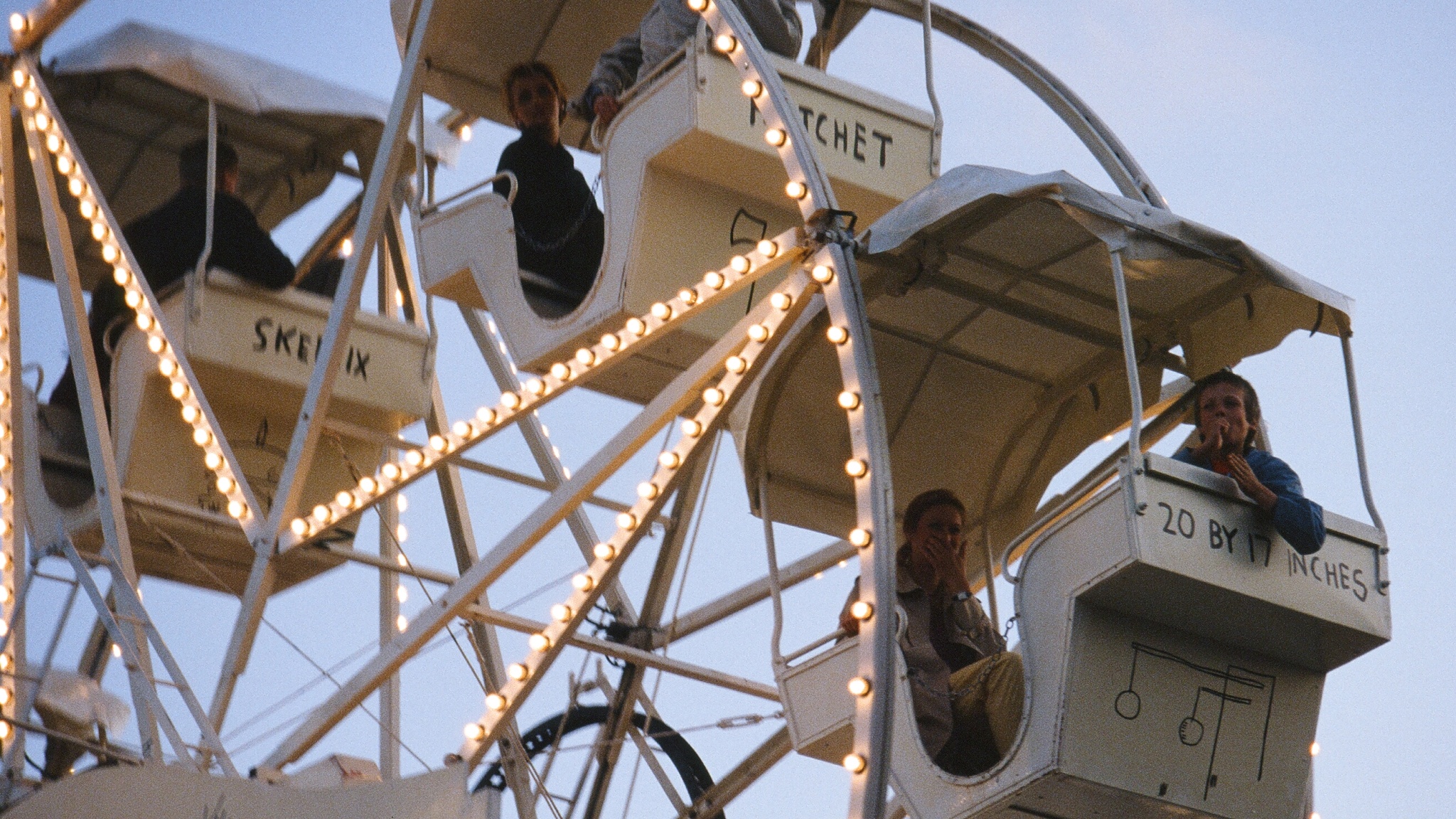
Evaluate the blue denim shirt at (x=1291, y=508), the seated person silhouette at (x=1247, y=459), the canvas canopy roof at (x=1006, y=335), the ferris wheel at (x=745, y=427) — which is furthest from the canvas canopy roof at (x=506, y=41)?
the blue denim shirt at (x=1291, y=508)

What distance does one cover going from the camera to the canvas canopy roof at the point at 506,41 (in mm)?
16969

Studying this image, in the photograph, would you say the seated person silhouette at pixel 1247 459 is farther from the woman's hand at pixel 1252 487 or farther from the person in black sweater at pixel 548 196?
the person in black sweater at pixel 548 196

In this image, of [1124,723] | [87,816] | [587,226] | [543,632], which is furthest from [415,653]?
[1124,723]

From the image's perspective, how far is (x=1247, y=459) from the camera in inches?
442

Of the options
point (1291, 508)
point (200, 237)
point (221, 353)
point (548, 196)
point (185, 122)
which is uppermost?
point (185, 122)

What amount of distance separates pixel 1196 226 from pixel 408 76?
5520mm

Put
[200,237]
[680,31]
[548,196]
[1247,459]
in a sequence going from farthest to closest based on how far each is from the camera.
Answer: [200,237], [548,196], [680,31], [1247,459]

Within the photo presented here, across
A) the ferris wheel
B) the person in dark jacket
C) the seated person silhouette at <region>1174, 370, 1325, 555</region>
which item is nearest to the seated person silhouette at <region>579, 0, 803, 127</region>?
the ferris wheel

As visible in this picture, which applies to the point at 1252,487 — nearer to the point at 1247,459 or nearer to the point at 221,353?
the point at 1247,459

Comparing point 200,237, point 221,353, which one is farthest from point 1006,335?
point 200,237

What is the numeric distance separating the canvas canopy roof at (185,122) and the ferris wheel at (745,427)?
10cm

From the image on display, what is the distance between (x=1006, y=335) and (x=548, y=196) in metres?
3.38

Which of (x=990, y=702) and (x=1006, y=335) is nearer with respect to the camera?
(x=990, y=702)

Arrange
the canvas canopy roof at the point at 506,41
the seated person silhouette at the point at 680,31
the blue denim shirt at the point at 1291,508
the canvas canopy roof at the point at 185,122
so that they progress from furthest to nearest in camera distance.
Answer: the canvas canopy roof at the point at 185,122 < the canvas canopy roof at the point at 506,41 < the seated person silhouette at the point at 680,31 < the blue denim shirt at the point at 1291,508
